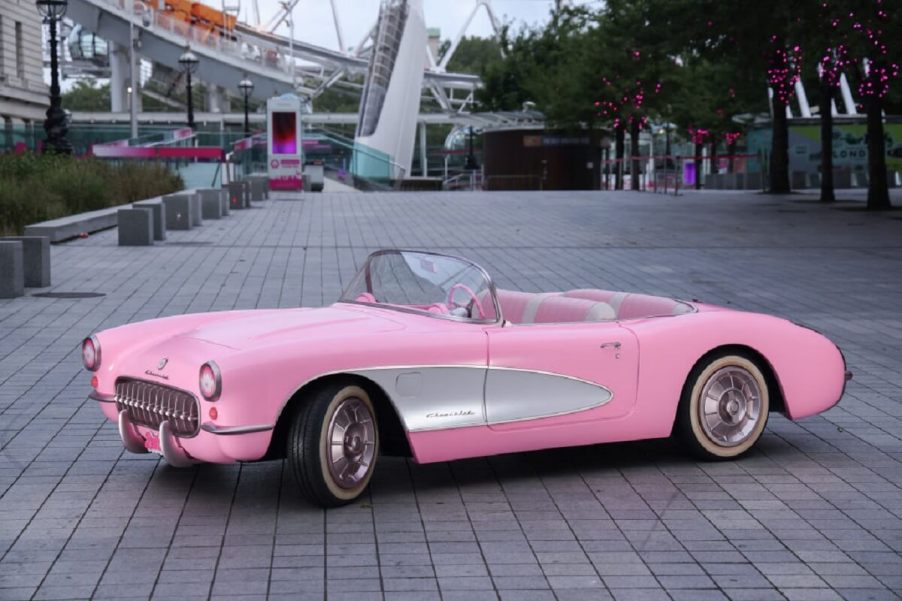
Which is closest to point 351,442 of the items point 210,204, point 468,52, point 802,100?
point 210,204

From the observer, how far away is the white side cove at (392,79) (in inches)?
2936

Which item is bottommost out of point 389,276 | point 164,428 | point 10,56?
point 164,428

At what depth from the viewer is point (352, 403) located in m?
6.30

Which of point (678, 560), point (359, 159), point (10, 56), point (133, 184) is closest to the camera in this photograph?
point (678, 560)

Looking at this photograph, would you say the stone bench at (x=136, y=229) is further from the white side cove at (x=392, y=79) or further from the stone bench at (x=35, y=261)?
the white side cove at (x=392, y=79)

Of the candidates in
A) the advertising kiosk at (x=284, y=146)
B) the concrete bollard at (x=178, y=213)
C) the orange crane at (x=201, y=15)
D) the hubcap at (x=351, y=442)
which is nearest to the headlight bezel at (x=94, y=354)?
the hubcap at (x=351, y=442)

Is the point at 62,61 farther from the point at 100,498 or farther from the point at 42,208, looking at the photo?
the point at 100,498

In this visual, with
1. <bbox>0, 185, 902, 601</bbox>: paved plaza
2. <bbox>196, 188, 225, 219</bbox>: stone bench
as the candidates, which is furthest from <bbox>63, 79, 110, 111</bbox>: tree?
<bbox>0, 185, 902, 601</bbox>: paved plaza

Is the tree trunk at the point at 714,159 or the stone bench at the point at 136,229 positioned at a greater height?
the tree trunk at the point at 714,159

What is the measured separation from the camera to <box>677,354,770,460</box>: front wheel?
23.8ft

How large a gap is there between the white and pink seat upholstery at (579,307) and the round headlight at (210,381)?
1.90m

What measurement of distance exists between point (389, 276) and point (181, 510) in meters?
1.73

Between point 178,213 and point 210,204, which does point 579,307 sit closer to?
point 178,213

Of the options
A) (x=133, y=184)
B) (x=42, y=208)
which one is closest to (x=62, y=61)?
(x=133, y=184)
